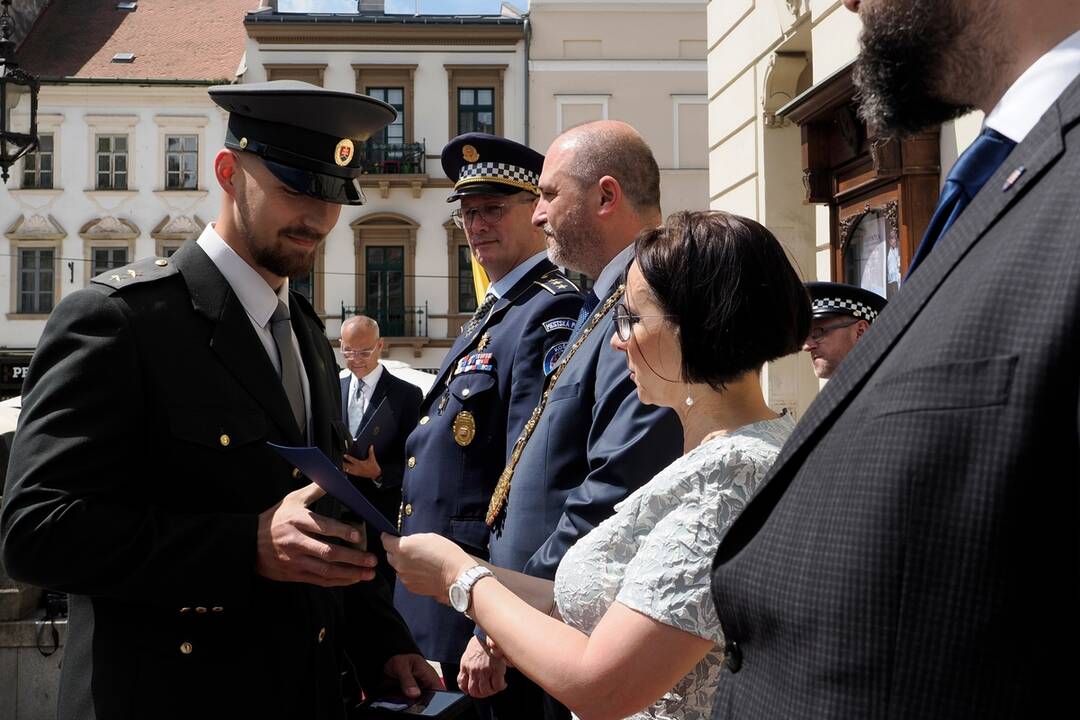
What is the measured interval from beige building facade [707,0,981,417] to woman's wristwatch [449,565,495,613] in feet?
11.2

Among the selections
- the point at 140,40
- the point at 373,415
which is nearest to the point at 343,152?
the point at 373,415

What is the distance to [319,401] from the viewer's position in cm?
255

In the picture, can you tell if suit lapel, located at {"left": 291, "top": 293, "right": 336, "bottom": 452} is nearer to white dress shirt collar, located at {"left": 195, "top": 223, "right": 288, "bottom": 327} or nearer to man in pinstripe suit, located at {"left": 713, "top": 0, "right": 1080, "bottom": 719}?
white dress shirt collar, located at {"left": 195, "top": 223, "right": 288, "bottom": 327}

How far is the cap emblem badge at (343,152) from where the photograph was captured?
2.55 metres

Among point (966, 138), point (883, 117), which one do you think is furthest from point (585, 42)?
point (883, 117)

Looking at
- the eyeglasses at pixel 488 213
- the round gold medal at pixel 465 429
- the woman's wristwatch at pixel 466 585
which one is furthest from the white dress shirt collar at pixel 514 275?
the woman's wristwatch at pixel 466 585

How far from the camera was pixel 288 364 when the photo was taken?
2.50 meters

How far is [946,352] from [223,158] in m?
1.94

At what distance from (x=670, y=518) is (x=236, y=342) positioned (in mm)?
1039

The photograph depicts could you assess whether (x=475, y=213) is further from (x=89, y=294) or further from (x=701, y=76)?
(x=701, y=76)

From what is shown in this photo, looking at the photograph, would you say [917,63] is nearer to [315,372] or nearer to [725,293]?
[725,293]

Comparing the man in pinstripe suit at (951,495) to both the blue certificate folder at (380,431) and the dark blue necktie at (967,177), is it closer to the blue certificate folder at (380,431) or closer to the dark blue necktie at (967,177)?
the dark blue necktie at (967,177)

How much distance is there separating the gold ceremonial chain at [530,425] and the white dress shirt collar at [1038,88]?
1.76 m

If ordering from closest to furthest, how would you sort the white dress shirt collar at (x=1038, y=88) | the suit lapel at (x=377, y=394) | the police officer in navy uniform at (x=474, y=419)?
the white dress shirt collar at (x=1038, y=88), the police officer in navy uniform at (x=474, y=419), the suit lapel at (x=377, y=394)
